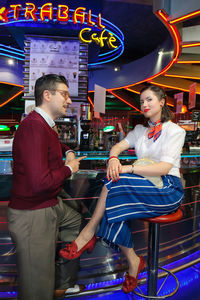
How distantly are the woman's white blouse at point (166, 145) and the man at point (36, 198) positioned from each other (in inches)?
22.8

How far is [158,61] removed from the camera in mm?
6746

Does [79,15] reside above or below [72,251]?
above

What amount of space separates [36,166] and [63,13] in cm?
373

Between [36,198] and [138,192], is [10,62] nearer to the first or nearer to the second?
[36,198]

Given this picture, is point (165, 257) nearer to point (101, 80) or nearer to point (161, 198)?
point (161, 198)

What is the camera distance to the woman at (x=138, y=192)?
4.59ft

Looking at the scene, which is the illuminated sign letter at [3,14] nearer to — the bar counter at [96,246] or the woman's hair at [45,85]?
the bar counter at [96,246]

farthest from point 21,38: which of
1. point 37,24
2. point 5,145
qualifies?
point 5,145

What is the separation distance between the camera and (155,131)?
5.61 feet

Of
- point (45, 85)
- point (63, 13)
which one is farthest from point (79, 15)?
point (45, 85)

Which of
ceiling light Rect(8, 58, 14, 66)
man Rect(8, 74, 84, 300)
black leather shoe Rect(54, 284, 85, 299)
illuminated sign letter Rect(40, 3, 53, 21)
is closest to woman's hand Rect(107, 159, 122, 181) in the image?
man Rect(8, 74, 84, 300)

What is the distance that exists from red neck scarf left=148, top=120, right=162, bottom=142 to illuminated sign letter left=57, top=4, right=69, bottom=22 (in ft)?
10.5

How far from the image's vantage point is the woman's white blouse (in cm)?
155

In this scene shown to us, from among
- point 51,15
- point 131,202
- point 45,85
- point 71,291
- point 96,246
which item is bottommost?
point 71,291
